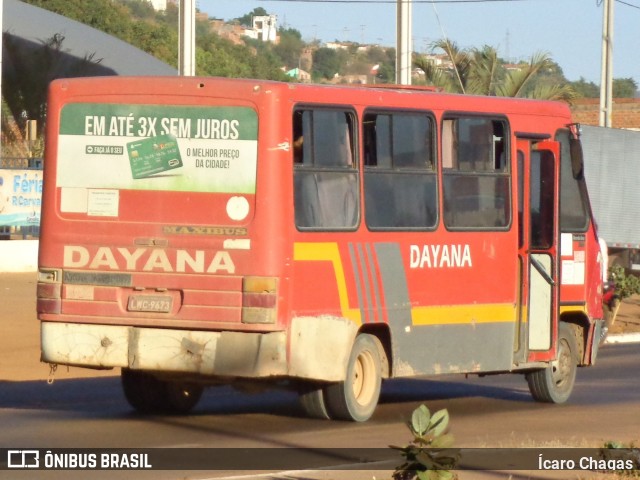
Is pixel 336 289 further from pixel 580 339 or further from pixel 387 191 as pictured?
pixel 580 339

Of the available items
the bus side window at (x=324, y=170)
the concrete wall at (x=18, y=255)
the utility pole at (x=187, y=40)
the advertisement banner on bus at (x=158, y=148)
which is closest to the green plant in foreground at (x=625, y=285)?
the utility pole at (x=187, y=40)

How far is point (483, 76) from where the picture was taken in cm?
3466

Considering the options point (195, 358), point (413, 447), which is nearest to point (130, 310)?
point (195, 358)

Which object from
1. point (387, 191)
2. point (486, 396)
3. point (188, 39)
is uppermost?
point (188, 39)

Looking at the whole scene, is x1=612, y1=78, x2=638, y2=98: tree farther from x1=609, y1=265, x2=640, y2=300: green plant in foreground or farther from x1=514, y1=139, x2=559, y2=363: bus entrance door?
x1=514, y1=139, x2=559, y2=363: bus entrance door

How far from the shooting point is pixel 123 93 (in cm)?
1201

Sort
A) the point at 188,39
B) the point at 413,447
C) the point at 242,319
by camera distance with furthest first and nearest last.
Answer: the point at 188,39 < the point at 242,319 < the point at 413,447

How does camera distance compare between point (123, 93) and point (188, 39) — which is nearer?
point (123, 93)

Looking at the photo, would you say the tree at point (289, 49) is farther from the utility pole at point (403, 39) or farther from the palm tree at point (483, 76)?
the utility pole at point (403, 39)

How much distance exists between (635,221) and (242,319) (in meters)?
23.0

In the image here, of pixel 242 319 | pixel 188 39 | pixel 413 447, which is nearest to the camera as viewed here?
pixel 413 447

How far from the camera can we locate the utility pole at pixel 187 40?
23578 mm

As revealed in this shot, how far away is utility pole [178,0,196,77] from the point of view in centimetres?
2358

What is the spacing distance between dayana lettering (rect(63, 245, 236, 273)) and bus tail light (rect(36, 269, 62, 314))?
15 centimetres
